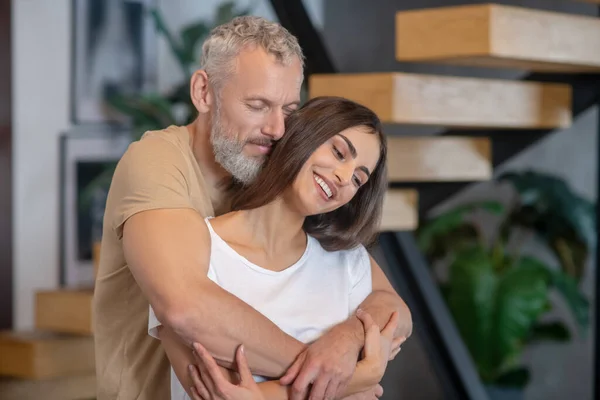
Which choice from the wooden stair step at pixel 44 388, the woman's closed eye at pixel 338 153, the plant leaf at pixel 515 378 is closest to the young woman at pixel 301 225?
the woman's closed eye at pixel 338 153

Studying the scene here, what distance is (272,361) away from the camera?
1909mm

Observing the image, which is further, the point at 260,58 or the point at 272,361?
the point at 260,58

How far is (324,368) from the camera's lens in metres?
1.94

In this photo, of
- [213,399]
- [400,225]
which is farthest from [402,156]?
[213,399]

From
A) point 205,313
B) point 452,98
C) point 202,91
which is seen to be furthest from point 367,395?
point 452,98

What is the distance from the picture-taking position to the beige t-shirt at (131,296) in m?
2.00

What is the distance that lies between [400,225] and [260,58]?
1.80m

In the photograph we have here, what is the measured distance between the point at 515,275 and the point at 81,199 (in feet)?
6.59

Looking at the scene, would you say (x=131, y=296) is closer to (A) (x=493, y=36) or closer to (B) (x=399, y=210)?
(A) (x=493, y=36)

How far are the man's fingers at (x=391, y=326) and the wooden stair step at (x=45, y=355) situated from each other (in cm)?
222

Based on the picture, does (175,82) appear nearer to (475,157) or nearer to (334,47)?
(334,47)

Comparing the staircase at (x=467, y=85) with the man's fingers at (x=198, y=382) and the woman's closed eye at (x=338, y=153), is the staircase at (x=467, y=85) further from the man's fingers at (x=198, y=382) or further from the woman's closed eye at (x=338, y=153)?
the man's fingers at (x=198, y=382)

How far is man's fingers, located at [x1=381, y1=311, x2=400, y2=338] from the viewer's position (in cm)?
213

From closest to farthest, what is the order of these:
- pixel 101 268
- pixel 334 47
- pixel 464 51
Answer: pixel 101 268
pixel 464 51
pixel 334 47
